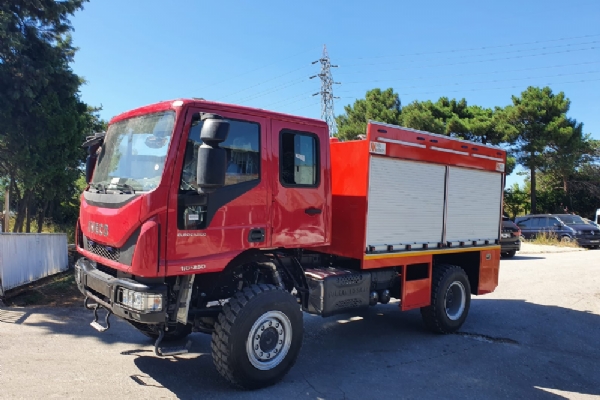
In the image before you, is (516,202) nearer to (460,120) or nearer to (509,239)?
(460,120)

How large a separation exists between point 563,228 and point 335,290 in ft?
66.5

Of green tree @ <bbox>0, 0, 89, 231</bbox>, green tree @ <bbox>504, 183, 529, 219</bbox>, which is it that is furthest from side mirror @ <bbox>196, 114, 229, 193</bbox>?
green tree @ <bbox>504, 183, 529, 219</bbox>

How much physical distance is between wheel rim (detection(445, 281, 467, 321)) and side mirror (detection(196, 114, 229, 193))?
456 cm

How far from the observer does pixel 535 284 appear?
11086 millimetres

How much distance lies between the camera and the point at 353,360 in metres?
5.57

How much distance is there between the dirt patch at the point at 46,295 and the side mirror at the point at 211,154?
4.99 m

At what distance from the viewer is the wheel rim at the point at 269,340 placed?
4.55 metres

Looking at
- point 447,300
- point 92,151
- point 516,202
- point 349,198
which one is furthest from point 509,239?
point 516,202

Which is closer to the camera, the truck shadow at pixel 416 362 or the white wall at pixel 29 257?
the truck shadow at pixel 416 362

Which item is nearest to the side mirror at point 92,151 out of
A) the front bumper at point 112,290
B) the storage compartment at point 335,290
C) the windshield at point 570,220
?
the front bumper at point 112,290

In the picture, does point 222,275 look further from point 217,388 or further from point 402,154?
point 402,154

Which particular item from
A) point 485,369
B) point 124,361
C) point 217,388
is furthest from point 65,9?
point 485,369

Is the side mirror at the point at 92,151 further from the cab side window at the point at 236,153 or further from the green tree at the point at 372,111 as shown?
the green tree at the point at 372,111

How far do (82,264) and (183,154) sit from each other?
1939 millimetres
